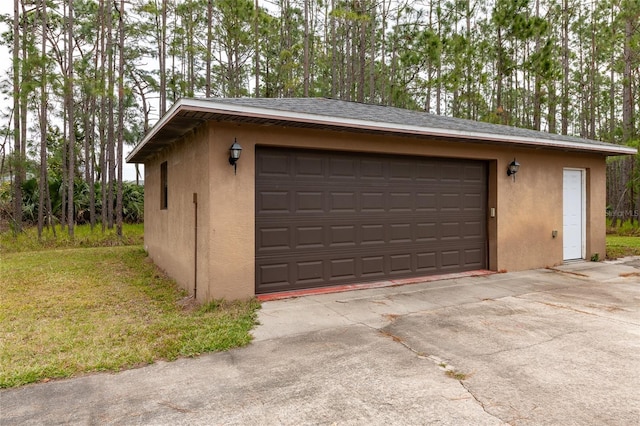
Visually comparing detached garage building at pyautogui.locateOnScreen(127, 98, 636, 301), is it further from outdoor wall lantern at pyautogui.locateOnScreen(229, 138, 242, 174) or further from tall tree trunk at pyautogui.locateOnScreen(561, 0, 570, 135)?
tall tree trunk at pyautogui.locateOnScreen(561, 0, 570, 135)

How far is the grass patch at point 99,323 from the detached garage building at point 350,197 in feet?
1.77

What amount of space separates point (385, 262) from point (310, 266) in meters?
1.37

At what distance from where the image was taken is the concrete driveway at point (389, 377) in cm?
232

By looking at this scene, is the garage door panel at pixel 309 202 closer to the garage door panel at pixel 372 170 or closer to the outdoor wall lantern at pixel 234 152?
the garage door panel at pixel 372 170

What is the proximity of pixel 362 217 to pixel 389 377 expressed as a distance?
132 inches

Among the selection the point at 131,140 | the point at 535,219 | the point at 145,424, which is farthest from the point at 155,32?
the point at 145,424

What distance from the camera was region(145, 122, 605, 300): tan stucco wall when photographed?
4.77m

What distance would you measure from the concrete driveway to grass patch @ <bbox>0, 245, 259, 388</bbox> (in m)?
0.23

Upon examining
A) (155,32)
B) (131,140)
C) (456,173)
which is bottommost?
(456,173)

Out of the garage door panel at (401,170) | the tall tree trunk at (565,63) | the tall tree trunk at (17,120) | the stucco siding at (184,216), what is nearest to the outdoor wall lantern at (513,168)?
the garage door panel at (401,170)

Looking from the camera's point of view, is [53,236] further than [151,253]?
Yes

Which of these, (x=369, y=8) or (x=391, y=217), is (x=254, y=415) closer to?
(x=391, y=217)

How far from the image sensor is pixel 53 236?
11.9m

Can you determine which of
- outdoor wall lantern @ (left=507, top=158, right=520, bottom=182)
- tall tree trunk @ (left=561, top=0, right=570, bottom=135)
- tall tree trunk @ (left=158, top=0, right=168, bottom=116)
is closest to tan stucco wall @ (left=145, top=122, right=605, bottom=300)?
outdoor wall lantern @ (left=507, top=158, right=520, bottom=182)
